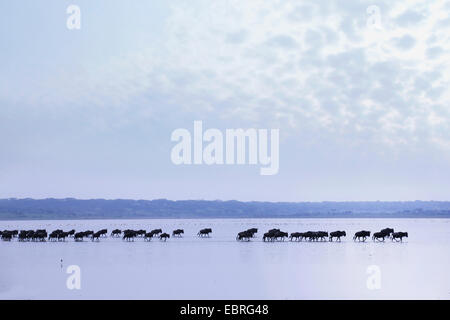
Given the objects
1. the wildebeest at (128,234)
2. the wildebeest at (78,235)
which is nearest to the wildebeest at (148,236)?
the wildebeest at (128,234)

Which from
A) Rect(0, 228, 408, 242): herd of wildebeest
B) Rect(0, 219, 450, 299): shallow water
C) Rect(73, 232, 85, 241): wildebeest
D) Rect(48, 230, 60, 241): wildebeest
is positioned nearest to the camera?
Rect(0, 219, 450, 299): shallow water

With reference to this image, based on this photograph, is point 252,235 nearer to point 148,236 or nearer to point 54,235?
point 148,236

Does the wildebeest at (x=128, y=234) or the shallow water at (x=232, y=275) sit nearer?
the shallow water at (x=232, y=275)

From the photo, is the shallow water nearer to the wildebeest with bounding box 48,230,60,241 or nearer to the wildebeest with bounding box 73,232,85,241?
the wildebeest with bounding box 73,232,85,241

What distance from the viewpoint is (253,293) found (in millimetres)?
11484

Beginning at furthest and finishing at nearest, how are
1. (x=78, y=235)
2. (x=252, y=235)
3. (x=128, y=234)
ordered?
(x=78, y=235), (x=128, y=234), (x=252, y=235)

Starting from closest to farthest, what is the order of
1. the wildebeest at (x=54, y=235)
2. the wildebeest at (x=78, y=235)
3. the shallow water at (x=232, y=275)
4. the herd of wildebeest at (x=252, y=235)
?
the shallow water at (x=232, y=275)
the herd of wildebeest at (x=252, y=235)
the wildebeest at (x=78, y=235)
the wildebeest at (x=54, y=235)

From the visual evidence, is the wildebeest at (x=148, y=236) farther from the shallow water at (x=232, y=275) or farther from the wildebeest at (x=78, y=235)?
the shallow water at (x=232, y=275)

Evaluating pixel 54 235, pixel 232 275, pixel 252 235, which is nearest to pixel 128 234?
pixel 54 235

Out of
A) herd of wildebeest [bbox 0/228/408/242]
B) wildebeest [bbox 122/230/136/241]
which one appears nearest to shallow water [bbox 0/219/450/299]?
herd of wildebeest [bbox 0/228/408/242]
